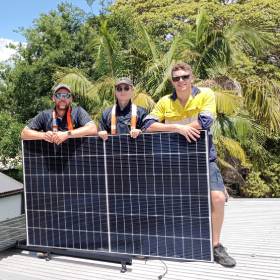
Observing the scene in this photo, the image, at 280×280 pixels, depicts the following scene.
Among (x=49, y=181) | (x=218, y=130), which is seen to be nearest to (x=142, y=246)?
(x=49, y=181)

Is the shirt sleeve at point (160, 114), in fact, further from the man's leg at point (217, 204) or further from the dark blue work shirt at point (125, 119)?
the man's leg at point (217, 204)

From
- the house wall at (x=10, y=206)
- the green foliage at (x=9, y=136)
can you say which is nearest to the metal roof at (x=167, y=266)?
the house wall at (x=10, y=206)

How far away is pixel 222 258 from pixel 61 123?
2062 mm

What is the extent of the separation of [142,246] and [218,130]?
6549 millimetres

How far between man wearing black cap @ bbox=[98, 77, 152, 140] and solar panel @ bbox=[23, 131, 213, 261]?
0.28 meters

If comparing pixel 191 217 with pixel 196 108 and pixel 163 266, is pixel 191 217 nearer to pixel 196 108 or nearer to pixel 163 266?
pixel 163 266

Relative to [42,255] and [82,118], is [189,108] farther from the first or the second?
[42,255]

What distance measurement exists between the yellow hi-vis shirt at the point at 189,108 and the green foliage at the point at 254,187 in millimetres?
10582

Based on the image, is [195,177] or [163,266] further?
[163,266]

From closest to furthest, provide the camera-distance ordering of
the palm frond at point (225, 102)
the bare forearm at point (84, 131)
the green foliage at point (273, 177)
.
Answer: the bare forearm at point (84, 131) → the palm frond at point (225, 102) → the green foliage at point (273, 177)

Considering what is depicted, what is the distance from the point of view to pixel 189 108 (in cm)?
403

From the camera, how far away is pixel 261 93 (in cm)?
1115

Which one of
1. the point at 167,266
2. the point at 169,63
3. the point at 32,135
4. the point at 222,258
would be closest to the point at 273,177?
the point at 169,63

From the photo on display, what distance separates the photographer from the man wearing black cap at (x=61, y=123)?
14.1 ft
